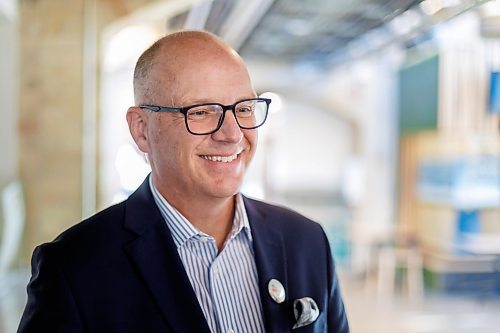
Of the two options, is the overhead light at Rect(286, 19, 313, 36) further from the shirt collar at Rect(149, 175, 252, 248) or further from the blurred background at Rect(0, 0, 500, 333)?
the shirt collar at Rect(149, 175, 252, 248)

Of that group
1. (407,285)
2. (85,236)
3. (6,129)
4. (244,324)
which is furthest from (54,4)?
(407,285)

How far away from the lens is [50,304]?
102cm

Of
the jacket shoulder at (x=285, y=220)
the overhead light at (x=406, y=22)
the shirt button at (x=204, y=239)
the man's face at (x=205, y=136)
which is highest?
the overhead light at (x=406, y=22)

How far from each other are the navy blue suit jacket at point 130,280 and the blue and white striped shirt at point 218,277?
40 mm

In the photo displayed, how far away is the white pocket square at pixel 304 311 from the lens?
115cm

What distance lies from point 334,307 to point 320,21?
2014mm

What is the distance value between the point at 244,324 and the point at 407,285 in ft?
21.1

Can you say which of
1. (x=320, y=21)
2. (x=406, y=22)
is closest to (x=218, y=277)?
(x=406, y=22)

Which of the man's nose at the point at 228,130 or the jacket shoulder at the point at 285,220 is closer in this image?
the man's nose at the point at 228,130

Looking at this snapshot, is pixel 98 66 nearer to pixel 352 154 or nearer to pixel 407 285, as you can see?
pixel 407 285

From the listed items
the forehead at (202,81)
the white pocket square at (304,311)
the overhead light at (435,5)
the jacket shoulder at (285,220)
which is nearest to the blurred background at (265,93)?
the overhead light at (435,5)

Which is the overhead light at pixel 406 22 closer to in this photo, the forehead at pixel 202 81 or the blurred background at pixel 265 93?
the blurred background at pixel 265 93

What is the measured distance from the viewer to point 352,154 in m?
9.66

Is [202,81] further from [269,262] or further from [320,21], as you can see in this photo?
[320,21]
